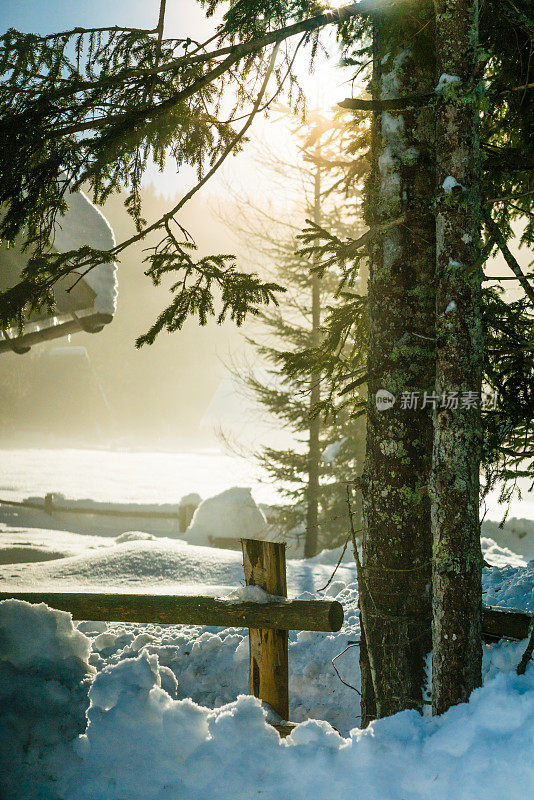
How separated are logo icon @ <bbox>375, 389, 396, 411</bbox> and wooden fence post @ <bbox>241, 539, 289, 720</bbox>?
1141 mm

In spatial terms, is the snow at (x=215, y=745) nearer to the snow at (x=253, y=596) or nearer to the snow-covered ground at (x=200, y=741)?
the snow-covered ground at (x=200, y=741)

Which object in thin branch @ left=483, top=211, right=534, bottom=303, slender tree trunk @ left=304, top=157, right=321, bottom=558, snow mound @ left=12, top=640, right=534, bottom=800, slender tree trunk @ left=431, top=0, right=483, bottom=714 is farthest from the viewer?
slender tree trunk @ left=304, top=157, right=321, bottom=558

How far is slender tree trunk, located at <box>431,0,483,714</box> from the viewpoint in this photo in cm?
293

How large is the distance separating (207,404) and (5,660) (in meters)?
63.1

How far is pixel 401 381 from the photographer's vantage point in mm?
3605

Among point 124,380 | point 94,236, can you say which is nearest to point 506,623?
point 94,236

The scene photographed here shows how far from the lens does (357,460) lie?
1525cm

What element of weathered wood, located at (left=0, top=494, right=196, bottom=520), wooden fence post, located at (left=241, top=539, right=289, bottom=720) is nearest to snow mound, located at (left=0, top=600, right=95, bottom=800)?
wooden fence post, located at (left=241, top=539, right=289, bottom=720)

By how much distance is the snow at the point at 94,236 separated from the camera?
9.24 m

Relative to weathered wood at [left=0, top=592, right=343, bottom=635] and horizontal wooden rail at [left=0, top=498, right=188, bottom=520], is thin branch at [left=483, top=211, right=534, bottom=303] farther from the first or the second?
horizontal wooden rail at [left=0, top=498, right=188, bottom=520]

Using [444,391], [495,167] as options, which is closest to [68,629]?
[444,391]

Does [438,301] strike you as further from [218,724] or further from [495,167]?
[218,724]

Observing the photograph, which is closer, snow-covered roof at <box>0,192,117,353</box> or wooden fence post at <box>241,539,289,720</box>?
wooden fence post at <box>241,539,289,720</box>

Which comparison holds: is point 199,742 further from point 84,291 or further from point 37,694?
point 84,291
